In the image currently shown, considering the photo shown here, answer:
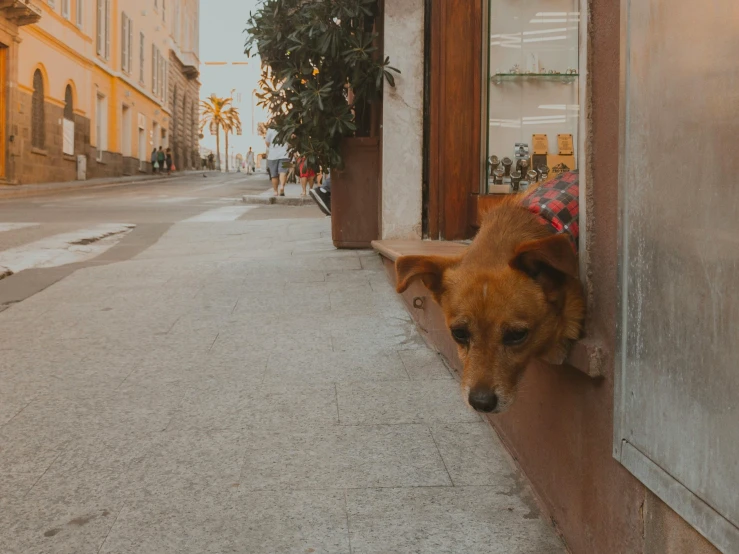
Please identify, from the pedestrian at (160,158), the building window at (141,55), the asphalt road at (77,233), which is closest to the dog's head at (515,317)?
the asphalt road at (77,233)

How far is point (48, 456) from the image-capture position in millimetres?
3137

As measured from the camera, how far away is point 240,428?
11.2 ft

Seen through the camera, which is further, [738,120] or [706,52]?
[706,52]

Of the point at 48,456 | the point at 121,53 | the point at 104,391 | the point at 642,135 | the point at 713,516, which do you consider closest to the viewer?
the point at 713,516

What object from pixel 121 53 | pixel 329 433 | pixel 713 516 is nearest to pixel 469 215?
pixel 329 433

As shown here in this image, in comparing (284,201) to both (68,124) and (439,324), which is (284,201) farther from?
(68,124)

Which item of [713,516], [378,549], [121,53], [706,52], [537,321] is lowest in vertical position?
[378,549]

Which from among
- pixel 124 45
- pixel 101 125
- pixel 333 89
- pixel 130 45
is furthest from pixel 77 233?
pixel 130 45

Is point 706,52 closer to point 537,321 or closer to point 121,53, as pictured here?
point 537,321

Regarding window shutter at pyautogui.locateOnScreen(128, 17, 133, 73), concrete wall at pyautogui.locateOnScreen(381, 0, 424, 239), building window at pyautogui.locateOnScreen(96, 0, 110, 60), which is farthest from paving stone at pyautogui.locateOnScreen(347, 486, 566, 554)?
window shutter at pyautogui.locateOnScreen(128, 17, 133, 73)

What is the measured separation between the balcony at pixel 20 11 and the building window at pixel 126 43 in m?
11.5

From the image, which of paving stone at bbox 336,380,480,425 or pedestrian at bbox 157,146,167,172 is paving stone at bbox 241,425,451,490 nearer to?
paving stone at bbox 336,380,480,425

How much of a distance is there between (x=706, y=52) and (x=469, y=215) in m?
4.71

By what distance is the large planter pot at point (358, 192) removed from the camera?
7320mm
